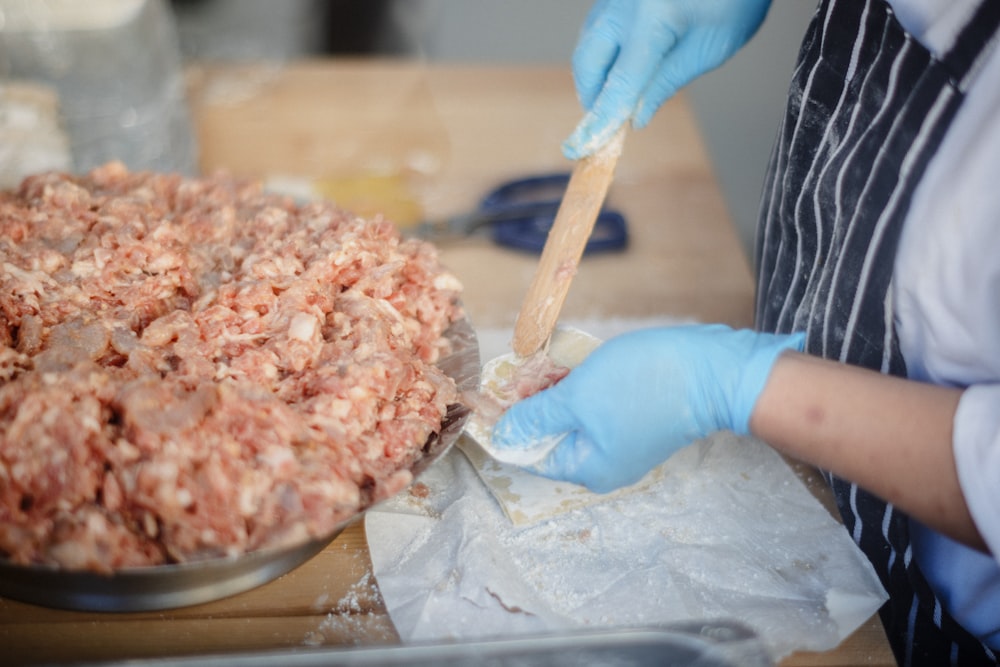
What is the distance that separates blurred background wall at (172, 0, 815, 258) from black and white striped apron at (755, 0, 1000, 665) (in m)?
2.51

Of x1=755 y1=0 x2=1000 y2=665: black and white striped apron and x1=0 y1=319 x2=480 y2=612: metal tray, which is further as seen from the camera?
x1=755 y1=0 x2=1000 y2=665: black and white striped apron

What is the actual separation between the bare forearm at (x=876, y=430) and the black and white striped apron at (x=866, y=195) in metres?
0.22

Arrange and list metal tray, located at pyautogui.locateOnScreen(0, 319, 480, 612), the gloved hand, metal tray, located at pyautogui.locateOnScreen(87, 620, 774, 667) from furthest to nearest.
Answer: the gloved hand, metal tray, located at pyautogui.locateOnScreen(0, 319, 480, 612), metal tray, located at pyautogui.locateOnScreen(87, 620, 774, 667)

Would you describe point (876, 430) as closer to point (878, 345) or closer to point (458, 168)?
point (878, 345)

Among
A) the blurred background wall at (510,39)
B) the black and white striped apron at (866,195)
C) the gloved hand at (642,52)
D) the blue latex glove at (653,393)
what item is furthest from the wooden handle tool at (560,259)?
the blurred background wall at (510,39)

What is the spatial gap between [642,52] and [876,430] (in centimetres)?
81

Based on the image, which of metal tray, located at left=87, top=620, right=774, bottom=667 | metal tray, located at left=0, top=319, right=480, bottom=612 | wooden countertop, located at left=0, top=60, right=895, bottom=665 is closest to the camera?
metal tray, located at left=87, top=620, right=774, bottom=667

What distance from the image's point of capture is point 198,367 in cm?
113

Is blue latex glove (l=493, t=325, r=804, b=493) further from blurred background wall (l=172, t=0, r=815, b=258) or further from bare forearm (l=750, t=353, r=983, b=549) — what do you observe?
blurred background wall (l=172, t=0, r=815, b=258)

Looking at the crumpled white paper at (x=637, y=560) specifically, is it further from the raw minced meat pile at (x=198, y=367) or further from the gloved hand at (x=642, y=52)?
the gloved hand at (x=642, y=52)

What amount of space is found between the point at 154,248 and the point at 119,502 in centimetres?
44

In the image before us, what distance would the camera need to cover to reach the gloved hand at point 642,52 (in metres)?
1.49

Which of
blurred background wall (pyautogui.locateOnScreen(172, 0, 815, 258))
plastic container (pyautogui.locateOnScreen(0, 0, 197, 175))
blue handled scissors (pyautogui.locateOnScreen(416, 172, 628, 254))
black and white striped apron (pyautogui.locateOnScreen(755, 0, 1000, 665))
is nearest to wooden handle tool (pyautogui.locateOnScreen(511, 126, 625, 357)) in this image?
black and white striped apron (pyautogui.locateOnScreen(755, 0, 1000, 665))

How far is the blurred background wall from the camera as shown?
4.16m
